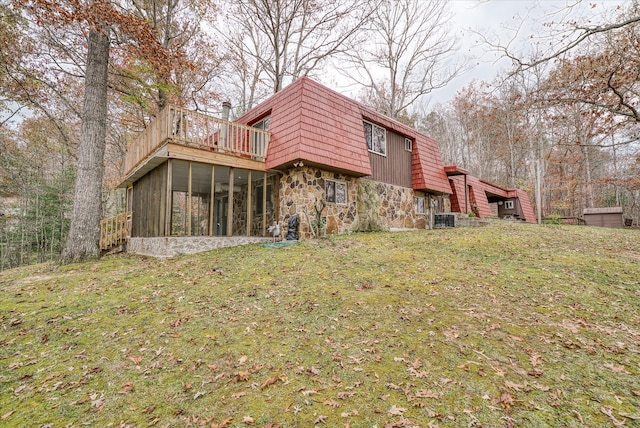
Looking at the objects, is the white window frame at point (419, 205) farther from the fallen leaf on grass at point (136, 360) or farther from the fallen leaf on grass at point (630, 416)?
the fallen leaf on grass at point (136, 360)

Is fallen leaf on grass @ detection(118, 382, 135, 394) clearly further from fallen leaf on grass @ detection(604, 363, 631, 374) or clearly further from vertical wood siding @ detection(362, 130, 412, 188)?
vertical wood siding @ detection(362, 130, 412, 188)

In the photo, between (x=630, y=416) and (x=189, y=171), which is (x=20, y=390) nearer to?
(x=630, y=416)

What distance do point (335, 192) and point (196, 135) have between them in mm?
5026

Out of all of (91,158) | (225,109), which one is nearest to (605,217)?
(225,109)

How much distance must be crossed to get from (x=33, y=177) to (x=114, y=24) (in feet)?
47.4

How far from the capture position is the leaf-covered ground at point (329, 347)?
2.43 m

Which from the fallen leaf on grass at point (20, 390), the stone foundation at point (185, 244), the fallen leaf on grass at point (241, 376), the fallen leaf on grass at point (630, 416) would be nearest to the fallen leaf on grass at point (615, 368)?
the fallen leaf on grass at point (630, 416)

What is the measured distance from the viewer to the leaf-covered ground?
243cm

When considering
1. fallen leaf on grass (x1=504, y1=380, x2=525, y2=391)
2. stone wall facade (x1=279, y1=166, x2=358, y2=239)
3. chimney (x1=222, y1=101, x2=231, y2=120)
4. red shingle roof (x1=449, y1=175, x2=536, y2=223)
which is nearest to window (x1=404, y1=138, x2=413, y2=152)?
red shingle roof (x1=449, y1=175, x2=536, y2=223)

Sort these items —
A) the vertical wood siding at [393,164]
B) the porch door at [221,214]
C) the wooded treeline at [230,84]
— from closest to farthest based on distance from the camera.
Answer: the wooded treeline at [230,84] → the vertical wood siding at [393,164] → the porch door at [221,214]

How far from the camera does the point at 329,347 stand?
335 cm

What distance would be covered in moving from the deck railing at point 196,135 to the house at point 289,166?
33mm

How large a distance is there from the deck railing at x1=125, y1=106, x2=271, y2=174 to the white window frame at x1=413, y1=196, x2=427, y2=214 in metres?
8.04

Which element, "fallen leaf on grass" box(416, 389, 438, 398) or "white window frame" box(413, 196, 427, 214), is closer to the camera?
"fallen leaf on grass" box(416, 389, 438, 398)
